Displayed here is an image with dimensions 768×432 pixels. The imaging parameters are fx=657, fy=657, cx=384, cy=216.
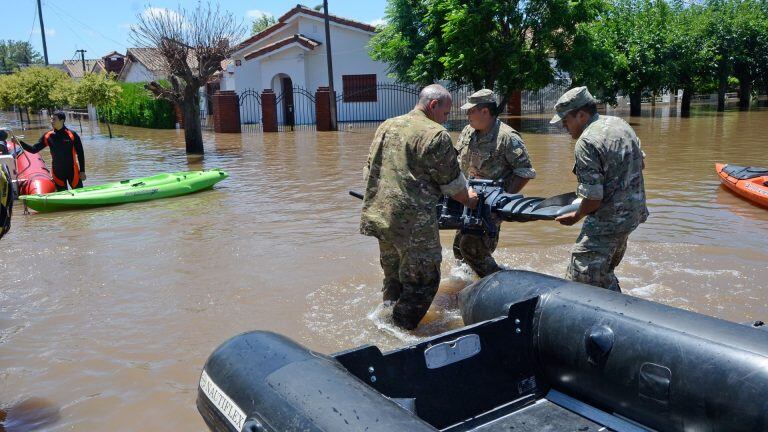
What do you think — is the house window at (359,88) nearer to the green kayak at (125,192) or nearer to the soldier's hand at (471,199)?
the green kayak at (125,192)

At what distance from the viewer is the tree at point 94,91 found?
25094 millimetres

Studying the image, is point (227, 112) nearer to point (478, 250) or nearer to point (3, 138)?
point (3, 138)

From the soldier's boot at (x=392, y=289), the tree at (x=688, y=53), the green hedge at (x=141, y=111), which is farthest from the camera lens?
the green hedge at (x=141, y=111)

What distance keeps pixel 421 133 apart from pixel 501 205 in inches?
35.1

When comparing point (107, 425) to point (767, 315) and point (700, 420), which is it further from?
point (767, 315)

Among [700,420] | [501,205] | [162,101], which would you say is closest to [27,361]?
[501,205]

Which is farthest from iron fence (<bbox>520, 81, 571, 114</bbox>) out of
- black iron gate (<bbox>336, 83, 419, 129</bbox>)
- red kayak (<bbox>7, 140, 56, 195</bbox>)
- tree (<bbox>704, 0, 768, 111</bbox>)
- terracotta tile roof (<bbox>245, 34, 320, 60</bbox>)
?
red kayak (<bbox>7, 140, 56, 195</bbox>)

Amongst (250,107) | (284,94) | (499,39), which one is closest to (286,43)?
(284,94)

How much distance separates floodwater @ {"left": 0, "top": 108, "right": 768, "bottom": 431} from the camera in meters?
4.51

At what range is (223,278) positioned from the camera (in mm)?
6730

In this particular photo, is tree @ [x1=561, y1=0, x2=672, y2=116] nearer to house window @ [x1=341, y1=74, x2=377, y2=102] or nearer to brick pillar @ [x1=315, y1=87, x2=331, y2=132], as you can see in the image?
house window @ [x1=341, y1=74, x2=377, y2=102]

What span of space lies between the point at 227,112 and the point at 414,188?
23.5m

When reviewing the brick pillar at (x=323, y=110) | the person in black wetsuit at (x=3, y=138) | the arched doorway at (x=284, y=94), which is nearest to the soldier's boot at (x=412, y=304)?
the person in black wetsuit at (x=3, y=138)

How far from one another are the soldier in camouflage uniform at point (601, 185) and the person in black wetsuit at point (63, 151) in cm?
844
